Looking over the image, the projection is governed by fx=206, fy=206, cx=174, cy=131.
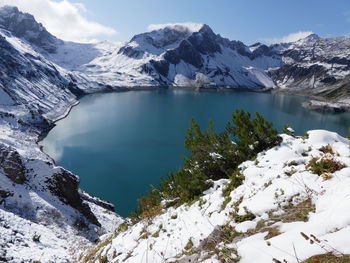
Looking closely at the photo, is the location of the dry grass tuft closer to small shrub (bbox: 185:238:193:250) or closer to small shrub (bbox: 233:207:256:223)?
small shrub (bbox: 233:207:256:223)

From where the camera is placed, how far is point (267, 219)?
5.97 m

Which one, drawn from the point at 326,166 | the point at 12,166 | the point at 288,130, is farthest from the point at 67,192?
the point at 326,166

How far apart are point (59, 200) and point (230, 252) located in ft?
97.2

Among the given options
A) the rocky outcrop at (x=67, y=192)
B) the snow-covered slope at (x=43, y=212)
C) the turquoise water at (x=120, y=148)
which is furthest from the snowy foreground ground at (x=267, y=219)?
the turquoise water at (x=120, y=148)

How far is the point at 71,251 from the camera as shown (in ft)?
57.7

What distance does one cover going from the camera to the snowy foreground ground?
4.17 meters

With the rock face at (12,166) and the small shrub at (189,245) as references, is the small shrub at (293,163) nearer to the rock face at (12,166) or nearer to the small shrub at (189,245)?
the small shrub at (189,245)

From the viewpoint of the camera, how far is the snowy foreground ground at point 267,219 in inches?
164

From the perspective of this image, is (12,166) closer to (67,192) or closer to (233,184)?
(67,192)

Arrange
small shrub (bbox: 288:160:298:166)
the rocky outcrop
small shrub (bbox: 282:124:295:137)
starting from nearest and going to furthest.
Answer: small shrub (bbox: 288:160:298:166)
small shrub (bbox: 282:124:295:137)
the rocky outcrop

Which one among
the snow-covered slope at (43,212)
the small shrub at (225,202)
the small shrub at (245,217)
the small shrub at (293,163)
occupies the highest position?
the small shrub at (293,163)

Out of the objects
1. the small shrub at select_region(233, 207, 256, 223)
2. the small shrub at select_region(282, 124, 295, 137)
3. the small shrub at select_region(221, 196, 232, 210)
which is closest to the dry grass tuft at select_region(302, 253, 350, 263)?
the small shrub at select_region(233, 207, 256, 223)

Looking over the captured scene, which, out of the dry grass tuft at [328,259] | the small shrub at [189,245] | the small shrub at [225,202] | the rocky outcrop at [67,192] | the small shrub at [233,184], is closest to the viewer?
the dry grass tuft at [328,259]

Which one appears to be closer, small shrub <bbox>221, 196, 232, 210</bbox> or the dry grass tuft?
the dry grass tuft
